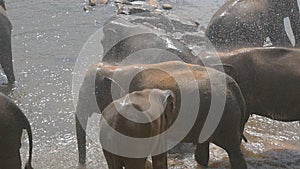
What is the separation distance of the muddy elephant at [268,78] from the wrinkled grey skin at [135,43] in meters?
0.51

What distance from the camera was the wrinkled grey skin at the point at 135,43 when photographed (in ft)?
19.8

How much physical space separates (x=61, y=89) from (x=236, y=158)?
291 centimetres

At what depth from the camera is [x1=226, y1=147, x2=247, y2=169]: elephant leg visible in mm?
5164

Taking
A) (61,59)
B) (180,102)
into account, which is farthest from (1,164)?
(61,59)

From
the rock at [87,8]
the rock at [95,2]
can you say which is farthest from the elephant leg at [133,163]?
the rock at [95,2]

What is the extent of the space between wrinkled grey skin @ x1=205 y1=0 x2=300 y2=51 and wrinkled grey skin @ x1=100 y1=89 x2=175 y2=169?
7.24 ft

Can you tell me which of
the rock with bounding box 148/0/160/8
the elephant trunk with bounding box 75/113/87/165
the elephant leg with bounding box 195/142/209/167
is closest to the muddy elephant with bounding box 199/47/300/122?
the elephant leg with bounding box 195/142/209/167

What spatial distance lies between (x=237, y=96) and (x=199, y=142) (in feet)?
1.59

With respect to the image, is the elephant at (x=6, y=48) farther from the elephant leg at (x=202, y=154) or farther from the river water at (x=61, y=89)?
the elephant leg at (x=202, y=154)

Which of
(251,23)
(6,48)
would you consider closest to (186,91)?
(251,23)

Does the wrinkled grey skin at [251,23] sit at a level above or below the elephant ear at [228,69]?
below

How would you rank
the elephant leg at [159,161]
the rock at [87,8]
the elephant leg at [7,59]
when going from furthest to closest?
1. the rock at [87,8]
2. the elephant leg at [7,59]
3. the elephant leg at [159,161]

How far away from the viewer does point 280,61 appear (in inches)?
219

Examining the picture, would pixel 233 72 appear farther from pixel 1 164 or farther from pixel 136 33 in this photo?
pixel 1 164
